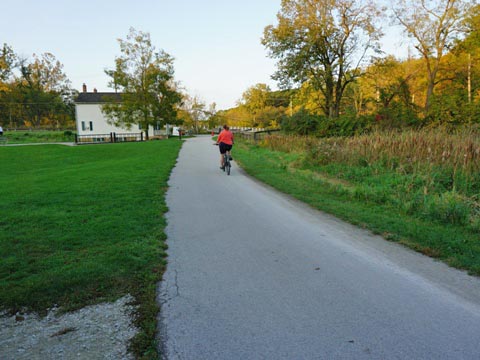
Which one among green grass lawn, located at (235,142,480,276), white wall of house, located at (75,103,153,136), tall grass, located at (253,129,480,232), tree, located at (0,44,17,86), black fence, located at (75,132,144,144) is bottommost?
green grass lawn, located at (235,142,480,276)

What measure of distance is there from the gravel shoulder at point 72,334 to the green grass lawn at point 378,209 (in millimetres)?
4159

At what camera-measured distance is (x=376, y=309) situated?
3285 millimetres

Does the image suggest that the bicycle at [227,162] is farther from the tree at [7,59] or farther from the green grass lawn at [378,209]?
the tree at [7,59]

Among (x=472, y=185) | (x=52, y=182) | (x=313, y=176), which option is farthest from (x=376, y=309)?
(x=52, y=182)

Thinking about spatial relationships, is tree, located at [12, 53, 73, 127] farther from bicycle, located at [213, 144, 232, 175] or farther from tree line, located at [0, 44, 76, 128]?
bicycle, located at [213, 144, 232, 175]

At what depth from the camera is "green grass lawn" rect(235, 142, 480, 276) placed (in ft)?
16.5

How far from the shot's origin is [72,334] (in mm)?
2893

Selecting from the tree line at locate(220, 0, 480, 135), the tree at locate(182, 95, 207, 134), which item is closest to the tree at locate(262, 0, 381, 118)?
the tree line at locate(220, 0, 480, 135)

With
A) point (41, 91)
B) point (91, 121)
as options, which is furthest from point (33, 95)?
point (91, 121)

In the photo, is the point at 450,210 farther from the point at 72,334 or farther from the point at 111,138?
the point at 111,138

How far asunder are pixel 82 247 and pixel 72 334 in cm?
223

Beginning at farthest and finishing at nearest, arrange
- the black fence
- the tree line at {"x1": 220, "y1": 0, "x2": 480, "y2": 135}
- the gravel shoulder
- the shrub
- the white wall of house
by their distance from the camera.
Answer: the white wall of house → the black fence → the tree line at {"x1": 220, "y1": 0, "x2": 480, "y2": 135} → the shrub → the gravel shoulder

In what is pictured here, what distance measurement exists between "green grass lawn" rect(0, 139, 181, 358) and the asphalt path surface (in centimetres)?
29

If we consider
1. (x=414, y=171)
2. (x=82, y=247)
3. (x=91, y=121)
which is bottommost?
(x=82, y=247)
